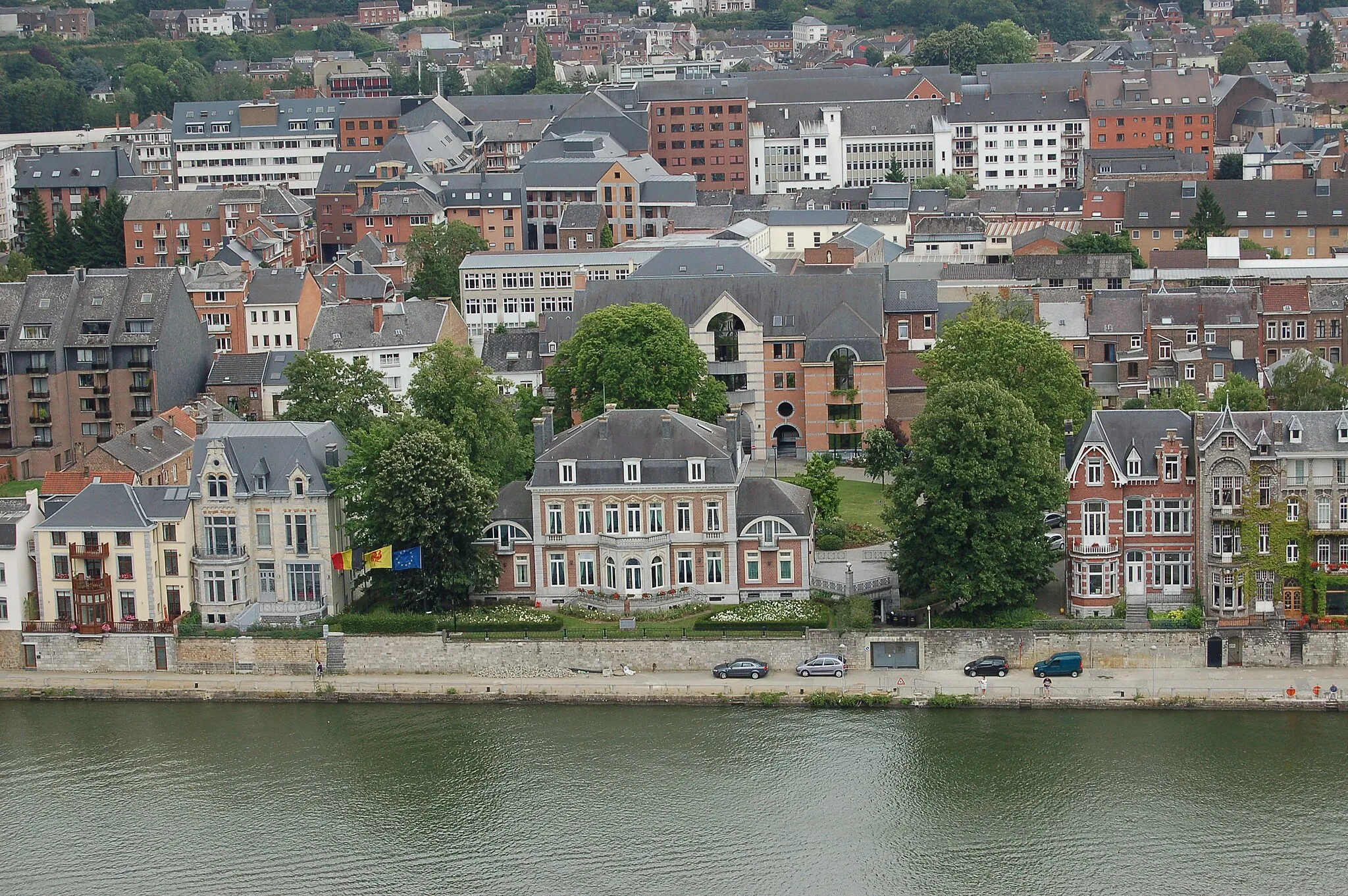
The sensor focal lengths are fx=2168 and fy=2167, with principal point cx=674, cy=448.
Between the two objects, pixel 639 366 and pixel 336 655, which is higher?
pixel 639 366

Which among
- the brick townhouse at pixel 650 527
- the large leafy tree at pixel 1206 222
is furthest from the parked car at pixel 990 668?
the large leafy tree at pixel 1206 222

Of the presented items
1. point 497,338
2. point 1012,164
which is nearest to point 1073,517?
point 497,338

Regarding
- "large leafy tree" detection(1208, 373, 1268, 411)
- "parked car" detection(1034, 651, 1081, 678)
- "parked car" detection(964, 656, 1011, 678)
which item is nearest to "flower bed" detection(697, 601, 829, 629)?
"parked car" detection(964, 656, 1011, 678)

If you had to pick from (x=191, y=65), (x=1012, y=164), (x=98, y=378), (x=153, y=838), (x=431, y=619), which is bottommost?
(x=153, y=838)

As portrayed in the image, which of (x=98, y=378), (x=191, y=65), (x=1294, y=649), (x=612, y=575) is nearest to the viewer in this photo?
(x=1294, y=649)

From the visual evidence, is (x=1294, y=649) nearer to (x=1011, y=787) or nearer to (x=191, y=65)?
(x=1011, y=787)

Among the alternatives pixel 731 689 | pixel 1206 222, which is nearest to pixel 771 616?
pixel 731 689

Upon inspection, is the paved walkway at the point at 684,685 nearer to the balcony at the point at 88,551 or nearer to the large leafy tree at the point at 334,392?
the balcony at the point at 88,551

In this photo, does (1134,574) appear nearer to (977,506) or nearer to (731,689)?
(977,506)
